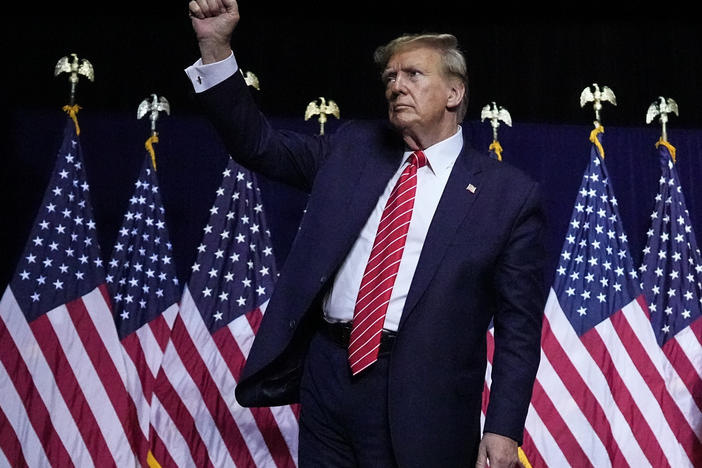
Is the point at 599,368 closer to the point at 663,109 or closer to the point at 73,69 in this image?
the point at 663,109

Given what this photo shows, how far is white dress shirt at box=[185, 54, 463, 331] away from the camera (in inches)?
71.4

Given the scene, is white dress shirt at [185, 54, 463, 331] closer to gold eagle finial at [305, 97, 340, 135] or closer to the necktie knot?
the necktie knot

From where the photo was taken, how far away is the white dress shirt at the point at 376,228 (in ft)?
5.95

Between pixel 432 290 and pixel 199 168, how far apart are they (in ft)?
8.38

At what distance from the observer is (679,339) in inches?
157

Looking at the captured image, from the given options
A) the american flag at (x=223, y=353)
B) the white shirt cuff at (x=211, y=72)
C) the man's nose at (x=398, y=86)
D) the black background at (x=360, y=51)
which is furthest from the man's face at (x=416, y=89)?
the black background at (x=360, y=51)

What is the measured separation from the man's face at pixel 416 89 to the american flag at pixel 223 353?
1973 millimetres

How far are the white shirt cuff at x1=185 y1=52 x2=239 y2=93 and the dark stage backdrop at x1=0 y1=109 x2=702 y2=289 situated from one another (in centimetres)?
237

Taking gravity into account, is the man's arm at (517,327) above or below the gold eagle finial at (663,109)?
below

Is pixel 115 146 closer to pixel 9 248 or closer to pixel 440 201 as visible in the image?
pixel 9 248

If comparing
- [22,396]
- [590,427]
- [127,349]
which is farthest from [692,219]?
[22,396]

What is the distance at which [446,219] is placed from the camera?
1877mm

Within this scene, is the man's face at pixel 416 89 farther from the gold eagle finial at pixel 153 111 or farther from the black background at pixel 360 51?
the black background at pixel 360 51

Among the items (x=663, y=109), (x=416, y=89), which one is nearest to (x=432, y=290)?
(x=416, y=89)
